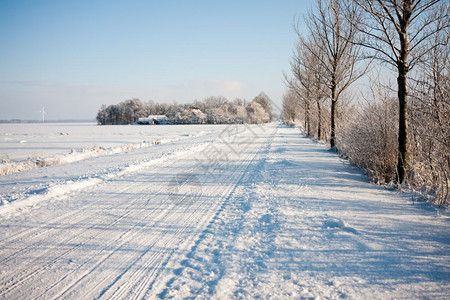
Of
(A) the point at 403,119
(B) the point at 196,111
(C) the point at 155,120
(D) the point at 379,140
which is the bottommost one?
(D) the point at 379,140

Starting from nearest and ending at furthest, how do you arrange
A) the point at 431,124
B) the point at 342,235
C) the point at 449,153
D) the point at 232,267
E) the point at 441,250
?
the point at 232,267 < the point at 441,250 < the point at 342,235 < the point at 449,153 < the point at 431,124

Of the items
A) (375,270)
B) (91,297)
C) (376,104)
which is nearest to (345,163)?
(376,104)

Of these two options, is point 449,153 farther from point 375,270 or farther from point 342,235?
point 375,270

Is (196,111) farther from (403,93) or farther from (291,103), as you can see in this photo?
(403,93)

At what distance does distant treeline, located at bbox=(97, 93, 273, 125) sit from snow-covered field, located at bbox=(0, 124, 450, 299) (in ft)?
261

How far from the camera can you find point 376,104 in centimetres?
691

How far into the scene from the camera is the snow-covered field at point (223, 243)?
7.85 ft

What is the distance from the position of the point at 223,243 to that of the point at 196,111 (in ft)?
288

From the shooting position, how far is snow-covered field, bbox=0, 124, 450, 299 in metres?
2.39

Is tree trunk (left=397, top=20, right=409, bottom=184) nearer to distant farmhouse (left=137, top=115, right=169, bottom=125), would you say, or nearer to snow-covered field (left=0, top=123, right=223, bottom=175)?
snow-covered field (left=0, top=123, right=223, bottom=175)

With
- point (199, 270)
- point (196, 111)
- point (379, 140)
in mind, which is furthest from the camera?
point (196, 111)

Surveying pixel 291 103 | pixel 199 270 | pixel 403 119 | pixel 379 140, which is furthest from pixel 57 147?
pixel 291 103

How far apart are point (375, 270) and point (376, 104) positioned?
579cm

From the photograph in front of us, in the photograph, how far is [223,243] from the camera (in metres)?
3.25
